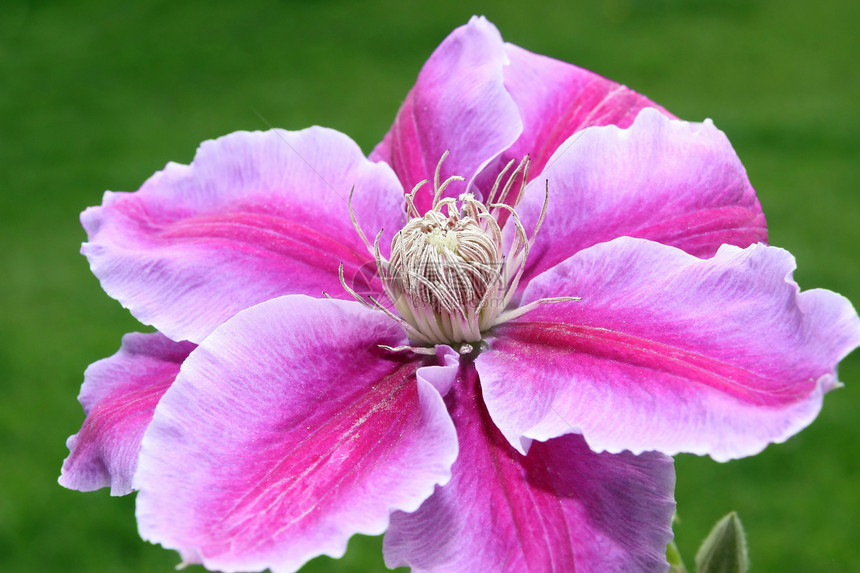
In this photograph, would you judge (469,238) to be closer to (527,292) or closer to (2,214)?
(527,292)

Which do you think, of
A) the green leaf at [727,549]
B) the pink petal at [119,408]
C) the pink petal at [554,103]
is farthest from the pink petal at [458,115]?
the green leaf at [727,549]

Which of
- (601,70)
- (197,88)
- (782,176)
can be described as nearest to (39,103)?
(197,88)

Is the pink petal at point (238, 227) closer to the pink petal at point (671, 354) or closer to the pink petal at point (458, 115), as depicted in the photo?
the pink petal at point (458, 115)

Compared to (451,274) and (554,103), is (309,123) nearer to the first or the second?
(554,103)

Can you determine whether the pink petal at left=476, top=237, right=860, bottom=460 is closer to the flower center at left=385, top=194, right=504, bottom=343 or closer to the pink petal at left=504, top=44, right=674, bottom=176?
the flower center at left=385, top=194, right=504, bottom=343

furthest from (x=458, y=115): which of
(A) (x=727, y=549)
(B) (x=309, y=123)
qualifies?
(B) (x=309, y=123)

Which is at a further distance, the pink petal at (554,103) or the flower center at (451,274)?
the pink petal at (554,103)
